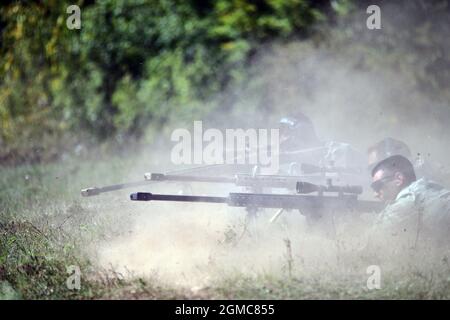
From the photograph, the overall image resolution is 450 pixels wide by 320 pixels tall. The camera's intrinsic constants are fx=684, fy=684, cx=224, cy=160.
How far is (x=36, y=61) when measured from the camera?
59.6 ft

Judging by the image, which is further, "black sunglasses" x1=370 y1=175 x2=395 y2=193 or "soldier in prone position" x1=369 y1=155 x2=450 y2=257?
"black sunglasses" x1=370 y1=175 x2=395 y2=193

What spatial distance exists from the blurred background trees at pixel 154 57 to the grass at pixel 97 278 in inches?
261

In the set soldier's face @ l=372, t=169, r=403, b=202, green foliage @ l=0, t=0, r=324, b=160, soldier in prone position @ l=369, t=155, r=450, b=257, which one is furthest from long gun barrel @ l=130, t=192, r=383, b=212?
green foliage @ l=0, t=0, r=324, b=160

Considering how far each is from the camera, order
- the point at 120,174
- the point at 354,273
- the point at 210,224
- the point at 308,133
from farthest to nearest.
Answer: the point at 120,174 < the point at 308,133 < the point at 210,224 < the point at 354,273

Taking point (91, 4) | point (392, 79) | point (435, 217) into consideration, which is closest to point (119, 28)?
point (91, 4)

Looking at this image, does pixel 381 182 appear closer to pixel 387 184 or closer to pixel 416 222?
pixel 387 184

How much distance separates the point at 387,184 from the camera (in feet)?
25.5

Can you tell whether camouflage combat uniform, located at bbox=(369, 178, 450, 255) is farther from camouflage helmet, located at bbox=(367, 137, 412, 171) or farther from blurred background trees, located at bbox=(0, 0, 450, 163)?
blurred background trees, located at bbox=(0, 0, 450, 163)

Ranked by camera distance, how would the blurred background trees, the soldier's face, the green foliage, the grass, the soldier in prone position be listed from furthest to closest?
the green foliage
the blurred background trees
the soldier's face
the soldier in prone position
the grass

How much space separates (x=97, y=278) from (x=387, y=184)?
3.39 meters

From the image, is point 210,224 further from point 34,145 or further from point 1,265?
point 34,145

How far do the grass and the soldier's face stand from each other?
4.04 ft

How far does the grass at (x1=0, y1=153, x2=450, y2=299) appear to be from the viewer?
6.57 metres
